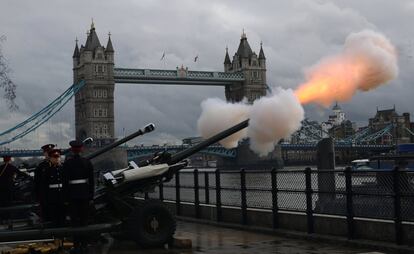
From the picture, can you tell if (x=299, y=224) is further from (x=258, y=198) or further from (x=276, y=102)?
(x=276, y=102)

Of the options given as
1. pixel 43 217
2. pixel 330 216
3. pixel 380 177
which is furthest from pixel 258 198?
pixel 43 217

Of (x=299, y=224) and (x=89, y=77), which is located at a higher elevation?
(x=89, y=77)

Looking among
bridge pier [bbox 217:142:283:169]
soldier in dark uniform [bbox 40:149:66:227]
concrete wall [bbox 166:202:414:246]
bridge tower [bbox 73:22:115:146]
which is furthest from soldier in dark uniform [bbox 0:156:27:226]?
bridge tower [bbox 73:22:115:146]

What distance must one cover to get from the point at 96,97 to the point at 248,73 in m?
36.8

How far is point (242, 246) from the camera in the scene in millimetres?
11117

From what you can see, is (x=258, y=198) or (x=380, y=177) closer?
(x=380, y=177)

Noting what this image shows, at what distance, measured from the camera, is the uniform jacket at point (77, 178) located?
9.44 meters

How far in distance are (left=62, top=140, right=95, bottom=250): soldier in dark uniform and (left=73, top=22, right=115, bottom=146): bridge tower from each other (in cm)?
13468

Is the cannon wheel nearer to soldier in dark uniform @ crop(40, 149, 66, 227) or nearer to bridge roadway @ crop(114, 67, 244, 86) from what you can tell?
soldier in dark uniform @ crop(40, 149, 66, 227)

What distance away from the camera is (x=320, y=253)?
10227mm

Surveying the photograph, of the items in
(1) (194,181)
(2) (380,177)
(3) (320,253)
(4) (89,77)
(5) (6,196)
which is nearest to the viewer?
(3) (320,253)

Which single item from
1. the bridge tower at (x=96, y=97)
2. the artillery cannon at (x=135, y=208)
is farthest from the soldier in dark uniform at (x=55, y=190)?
the bridge tower at (x=96, y=97)

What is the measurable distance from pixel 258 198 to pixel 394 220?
12.9 feet

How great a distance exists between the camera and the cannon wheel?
1062 cm
